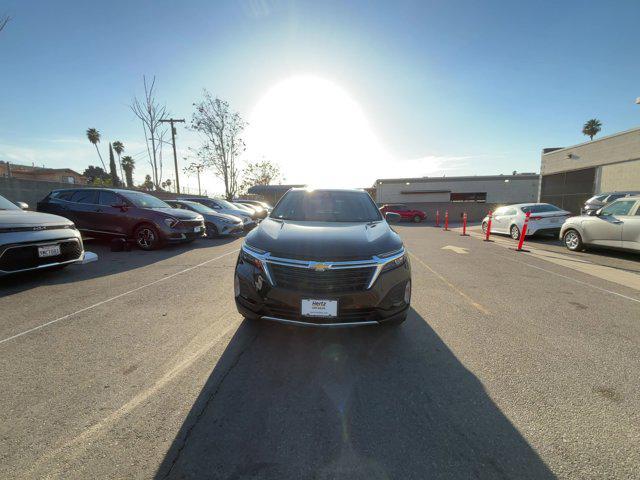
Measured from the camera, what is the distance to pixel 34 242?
4.27m

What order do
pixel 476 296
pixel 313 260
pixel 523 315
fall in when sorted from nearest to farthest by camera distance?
pixel 313 260 < pixel 523 315 < pixel 476 296

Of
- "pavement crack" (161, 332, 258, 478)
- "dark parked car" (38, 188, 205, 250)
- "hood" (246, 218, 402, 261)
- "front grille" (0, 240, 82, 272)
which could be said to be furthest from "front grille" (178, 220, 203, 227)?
"pavement crack" (161, 332, 258, 478)

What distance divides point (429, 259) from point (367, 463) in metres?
6.44

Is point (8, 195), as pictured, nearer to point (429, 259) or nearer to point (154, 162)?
point (429, 259)

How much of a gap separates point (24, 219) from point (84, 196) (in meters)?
4.20

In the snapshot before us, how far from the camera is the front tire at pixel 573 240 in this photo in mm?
8430

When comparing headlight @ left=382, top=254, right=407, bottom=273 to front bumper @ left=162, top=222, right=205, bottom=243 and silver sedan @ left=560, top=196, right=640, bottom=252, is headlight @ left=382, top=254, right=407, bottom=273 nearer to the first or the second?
front bumper @ left=162, top=222, right=205, bottom=243

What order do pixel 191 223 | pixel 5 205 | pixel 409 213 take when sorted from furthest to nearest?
pixel 409 213 < pixel 191 223 < pixel 5 205

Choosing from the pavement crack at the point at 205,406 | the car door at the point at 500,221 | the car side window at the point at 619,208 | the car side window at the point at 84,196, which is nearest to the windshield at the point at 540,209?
the car door at the point at 500,221

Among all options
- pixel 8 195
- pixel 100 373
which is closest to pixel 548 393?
pixel 100 373

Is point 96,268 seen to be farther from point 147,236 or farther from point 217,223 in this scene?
point 217,223

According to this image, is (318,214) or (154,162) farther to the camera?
(154,162)

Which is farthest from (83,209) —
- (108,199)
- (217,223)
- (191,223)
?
(217,223)

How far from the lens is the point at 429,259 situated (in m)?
7.43
